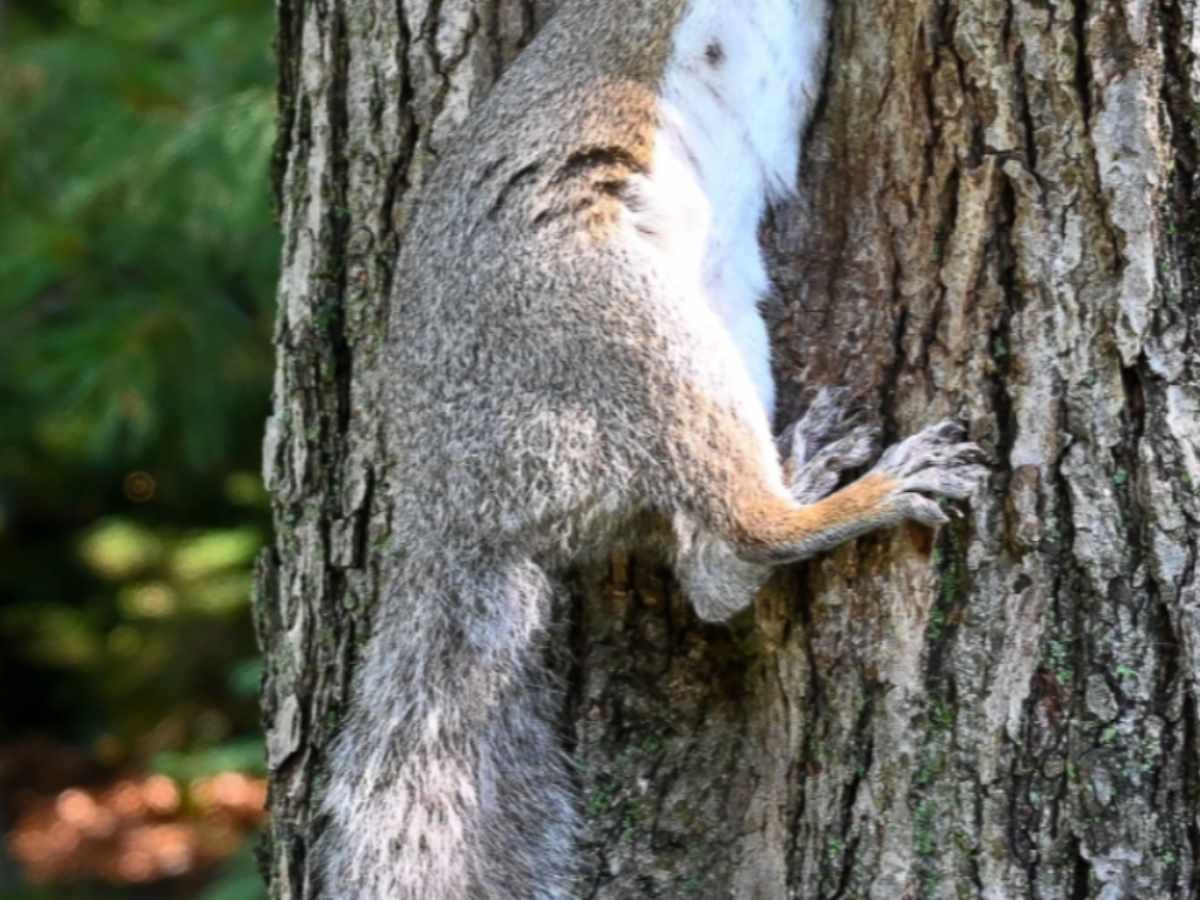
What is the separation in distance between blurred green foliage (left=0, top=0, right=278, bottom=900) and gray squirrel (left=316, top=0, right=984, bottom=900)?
129 cm

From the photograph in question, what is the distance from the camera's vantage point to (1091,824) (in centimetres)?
223

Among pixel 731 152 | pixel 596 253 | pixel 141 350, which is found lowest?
pixel 596 253

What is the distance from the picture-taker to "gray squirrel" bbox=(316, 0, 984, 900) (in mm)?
2557

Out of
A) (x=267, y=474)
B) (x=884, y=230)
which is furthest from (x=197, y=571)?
(x=884, y=230)

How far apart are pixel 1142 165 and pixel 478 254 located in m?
1.05

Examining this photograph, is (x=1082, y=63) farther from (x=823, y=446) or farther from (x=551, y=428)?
(x=551, y=428)

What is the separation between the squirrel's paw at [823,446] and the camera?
8.22 ft

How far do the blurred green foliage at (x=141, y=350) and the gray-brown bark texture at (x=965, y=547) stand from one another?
5.60ft

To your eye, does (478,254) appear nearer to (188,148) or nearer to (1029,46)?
(1029,46)

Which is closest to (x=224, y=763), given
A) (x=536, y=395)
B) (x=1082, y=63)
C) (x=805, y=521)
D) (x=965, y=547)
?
(x=536, y=395)

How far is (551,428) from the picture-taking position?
2574 mm

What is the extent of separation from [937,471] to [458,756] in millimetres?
892

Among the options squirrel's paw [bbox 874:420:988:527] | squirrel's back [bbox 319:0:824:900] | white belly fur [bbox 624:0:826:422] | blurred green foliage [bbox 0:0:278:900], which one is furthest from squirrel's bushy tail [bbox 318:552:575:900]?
blurred green foliage [bbox 0:0:278:900]

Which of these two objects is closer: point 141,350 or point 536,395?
point 536,395
